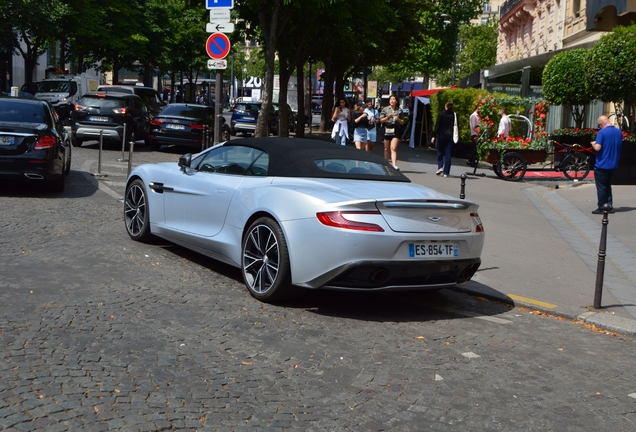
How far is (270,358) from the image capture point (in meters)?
5.36

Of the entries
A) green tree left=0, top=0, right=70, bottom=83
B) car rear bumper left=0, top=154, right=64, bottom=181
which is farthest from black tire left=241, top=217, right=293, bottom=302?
green tree left=0, top=0, right=70, bottom=83

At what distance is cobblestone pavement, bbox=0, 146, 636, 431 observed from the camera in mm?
4375

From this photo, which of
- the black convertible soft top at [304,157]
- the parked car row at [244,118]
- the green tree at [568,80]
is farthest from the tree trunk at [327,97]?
the black convertible soft top at [304,157]

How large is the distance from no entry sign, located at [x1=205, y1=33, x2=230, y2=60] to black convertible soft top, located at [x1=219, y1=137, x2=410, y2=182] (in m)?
6.73

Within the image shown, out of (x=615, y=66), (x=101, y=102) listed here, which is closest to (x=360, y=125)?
(x=615, y=66)

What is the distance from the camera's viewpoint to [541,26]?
4303 centimetres

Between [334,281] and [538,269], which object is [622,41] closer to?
[538,269]

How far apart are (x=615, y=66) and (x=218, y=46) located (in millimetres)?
9452

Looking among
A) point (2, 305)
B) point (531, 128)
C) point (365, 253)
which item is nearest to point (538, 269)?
point (365, 253)

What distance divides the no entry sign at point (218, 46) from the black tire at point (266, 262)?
8.12 meters

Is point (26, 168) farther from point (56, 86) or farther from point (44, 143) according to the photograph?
point (56, 86)

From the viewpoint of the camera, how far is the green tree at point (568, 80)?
2000 centimetres

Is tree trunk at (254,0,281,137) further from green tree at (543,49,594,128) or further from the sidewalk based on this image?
green tree at (543,49,594,128)

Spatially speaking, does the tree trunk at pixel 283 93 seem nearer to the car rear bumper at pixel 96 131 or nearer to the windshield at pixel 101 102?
the windshield at pixel 101 102
